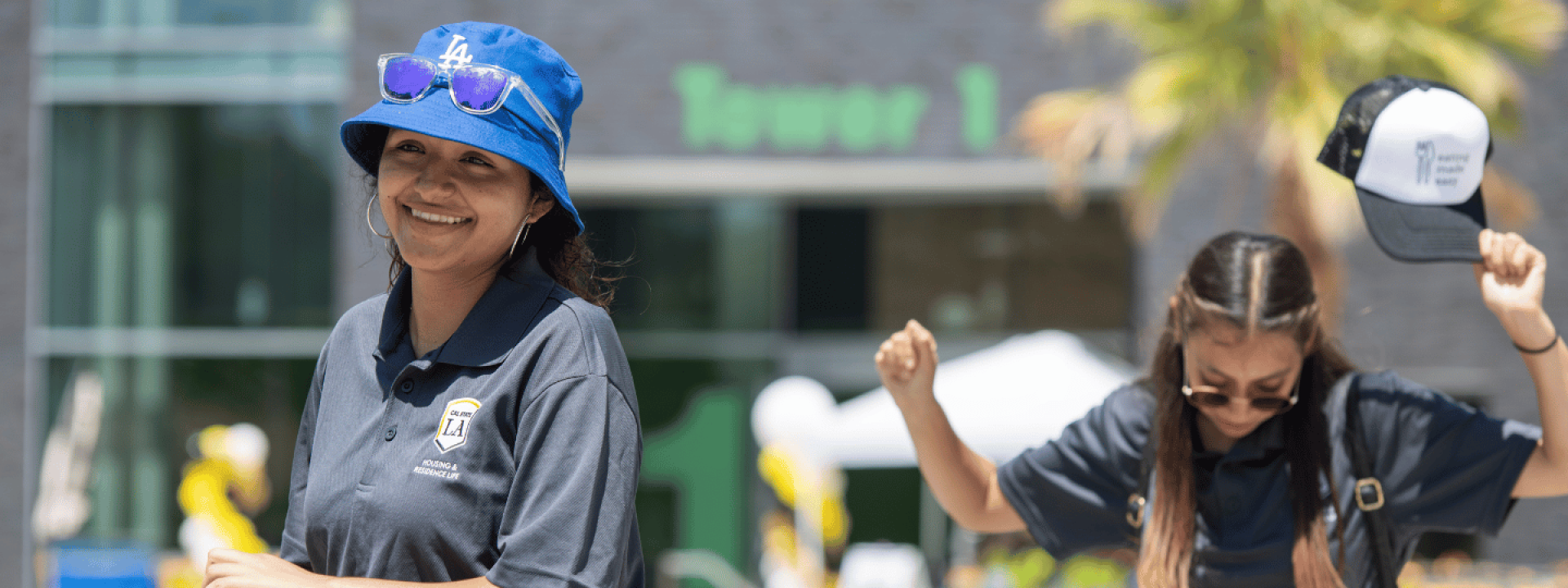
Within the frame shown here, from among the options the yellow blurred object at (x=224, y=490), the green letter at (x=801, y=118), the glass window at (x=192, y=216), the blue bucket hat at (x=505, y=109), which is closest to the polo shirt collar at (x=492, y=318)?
the blue bucket hat at (x=505, y=109)

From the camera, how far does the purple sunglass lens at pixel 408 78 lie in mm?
1546

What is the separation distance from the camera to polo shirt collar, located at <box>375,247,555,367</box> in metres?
1.52

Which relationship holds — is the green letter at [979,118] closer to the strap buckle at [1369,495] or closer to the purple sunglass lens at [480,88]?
the strap buckle at [1369,495]

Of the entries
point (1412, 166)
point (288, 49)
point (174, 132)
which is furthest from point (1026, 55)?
point (1412, 166)

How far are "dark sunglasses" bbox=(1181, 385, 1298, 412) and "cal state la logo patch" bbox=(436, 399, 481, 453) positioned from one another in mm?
1255

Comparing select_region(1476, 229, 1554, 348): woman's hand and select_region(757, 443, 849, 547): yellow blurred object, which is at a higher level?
select_region(1476, 229, 1554, 348): woman's hand

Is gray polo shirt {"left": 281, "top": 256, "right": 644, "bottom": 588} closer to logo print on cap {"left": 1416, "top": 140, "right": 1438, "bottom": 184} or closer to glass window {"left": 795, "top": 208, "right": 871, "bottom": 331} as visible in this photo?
logo print on cap {"left": 1416, "top": 140, "right": 1438, "bottom": 184}

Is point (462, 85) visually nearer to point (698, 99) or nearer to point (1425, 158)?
point (1425, 158)

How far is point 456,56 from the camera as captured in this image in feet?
5.08

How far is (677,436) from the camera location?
10.8m

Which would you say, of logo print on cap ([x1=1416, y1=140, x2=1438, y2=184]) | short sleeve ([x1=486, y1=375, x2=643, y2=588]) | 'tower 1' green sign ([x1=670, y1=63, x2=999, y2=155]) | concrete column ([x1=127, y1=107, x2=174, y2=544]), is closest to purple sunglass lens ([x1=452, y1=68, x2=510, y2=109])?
short sleeve ([x1=486, y1=375, x2=643, y2=588])

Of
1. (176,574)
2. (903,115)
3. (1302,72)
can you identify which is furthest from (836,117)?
(176,574)

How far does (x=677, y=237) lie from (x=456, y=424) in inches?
379

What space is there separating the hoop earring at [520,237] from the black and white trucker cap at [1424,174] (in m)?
1.40
